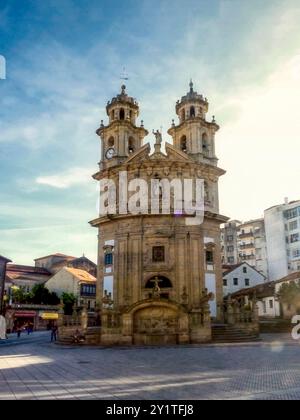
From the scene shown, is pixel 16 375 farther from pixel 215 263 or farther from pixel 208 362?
pixel 215 263

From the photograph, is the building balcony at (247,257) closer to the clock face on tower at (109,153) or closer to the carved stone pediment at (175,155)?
the carved stone pediment at (175,155)

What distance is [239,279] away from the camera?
220 ft

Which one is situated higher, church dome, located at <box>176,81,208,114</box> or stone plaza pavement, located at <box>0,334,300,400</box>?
church dome, located at <box>176,81,208,114</box>

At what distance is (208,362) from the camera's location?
726 inches

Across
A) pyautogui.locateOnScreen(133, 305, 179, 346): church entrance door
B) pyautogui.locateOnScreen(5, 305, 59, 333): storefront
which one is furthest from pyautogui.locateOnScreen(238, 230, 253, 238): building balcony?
pyautogui.locateOnScreen(133, 305, 179, 346): church entrance door

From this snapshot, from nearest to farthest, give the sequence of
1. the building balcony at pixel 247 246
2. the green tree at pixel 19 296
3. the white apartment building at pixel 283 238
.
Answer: the green tree at pixel 19 296 → the white apartment building at pixel 283 238 → the building balcony at pixel 247 246

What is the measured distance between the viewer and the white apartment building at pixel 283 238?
73.7 metres

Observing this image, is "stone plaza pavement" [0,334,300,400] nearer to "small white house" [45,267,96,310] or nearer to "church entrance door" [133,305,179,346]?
"church entrance door" [133,305,179,346]

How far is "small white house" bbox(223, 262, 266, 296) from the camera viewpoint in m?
66.8

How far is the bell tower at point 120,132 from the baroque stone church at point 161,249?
4.5 inches

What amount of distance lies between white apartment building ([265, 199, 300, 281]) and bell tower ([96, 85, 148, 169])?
1581 inches

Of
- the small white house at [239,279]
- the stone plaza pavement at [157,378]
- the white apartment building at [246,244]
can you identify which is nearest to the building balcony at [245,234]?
the white apartment building at [246,244]

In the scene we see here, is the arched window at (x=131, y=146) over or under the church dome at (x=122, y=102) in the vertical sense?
under
